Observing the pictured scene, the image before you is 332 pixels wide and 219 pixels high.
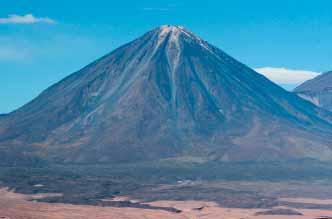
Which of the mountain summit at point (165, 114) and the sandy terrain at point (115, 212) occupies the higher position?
the mountain summit at point (165, 114)

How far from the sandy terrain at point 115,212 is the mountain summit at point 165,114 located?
47824 mm

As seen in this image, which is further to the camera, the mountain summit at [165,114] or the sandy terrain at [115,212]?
the mountain summit at [165,114]

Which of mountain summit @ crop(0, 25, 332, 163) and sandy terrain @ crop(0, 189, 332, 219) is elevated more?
mountain summit @ crop(0, 25, 332, 163)

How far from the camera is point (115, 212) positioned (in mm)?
83625

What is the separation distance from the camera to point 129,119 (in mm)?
156625

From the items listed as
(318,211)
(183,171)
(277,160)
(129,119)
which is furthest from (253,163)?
(318,211)

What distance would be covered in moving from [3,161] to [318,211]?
203ft

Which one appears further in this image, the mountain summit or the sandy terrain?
the mountain summit

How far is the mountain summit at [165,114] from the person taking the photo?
147m

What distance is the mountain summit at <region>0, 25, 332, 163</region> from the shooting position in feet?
481

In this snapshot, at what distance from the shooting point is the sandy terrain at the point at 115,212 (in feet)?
257

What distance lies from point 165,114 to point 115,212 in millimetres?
76784

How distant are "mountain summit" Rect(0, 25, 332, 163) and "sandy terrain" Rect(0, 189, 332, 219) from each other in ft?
157

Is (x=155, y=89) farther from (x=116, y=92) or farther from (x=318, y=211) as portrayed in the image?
(x=318, y=211)
